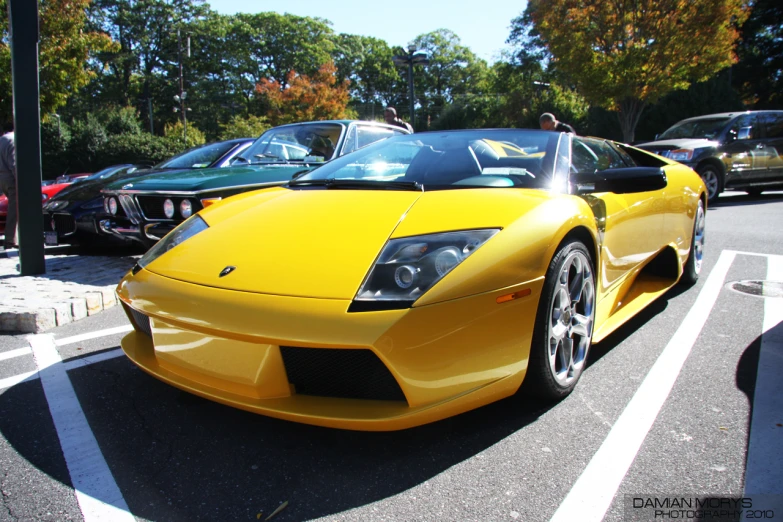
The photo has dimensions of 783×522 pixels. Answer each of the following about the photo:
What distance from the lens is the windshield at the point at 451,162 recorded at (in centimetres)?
276

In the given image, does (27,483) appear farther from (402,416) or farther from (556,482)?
(556,482)

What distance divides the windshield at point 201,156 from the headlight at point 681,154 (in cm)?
752

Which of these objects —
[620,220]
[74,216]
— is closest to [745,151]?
[620,220]

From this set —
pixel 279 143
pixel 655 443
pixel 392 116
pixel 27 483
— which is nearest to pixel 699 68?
pixel 392 116

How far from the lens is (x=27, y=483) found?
5.95 feet

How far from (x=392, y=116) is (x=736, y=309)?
631 centimetres

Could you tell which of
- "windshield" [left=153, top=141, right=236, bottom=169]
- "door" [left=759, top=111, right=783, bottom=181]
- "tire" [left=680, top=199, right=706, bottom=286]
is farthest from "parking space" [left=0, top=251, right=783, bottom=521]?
"door" [left=759, top=111, right=783, bottom=181]

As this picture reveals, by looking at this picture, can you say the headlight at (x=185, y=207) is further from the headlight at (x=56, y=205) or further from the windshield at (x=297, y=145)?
the headlight at (x=56, y=205)

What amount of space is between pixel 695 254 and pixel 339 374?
3581 mm

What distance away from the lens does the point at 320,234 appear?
225 cm

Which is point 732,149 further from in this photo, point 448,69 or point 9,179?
point 448,69

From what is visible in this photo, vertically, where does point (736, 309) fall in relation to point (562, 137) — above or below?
below

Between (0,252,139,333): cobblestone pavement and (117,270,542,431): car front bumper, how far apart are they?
6.61ft

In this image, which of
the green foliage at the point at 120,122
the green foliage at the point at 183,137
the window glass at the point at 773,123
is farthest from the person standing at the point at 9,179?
the green foliage at the point at 120,122
